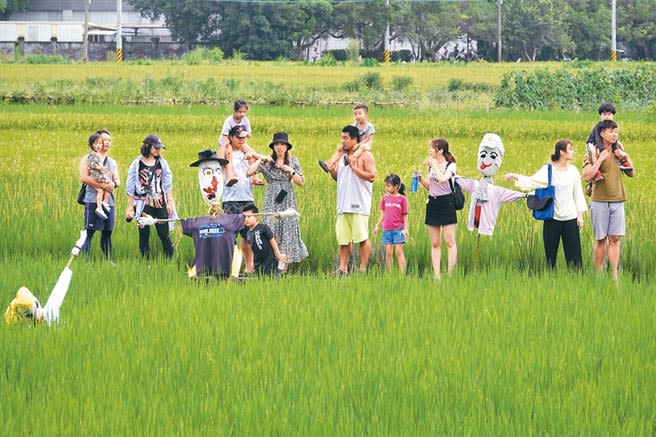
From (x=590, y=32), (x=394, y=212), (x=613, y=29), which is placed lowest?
(x=394, y=212)

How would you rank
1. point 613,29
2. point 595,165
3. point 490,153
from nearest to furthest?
point 595,165, point 490,153, point 613,29

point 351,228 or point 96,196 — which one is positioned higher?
point 96,196

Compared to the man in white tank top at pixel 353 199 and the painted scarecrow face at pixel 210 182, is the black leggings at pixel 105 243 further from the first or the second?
the painted scarecrow face at pixel 210 182

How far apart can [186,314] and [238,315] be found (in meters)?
0.36

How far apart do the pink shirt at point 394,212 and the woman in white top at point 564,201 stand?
1112 mm

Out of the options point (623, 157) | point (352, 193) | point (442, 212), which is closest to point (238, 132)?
point (352, 193)

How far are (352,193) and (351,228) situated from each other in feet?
1.05

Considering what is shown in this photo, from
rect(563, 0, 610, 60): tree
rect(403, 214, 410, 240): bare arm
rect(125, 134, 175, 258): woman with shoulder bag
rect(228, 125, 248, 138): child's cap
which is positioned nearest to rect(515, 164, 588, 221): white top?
rect(403, 214, 410, 240): bare arm

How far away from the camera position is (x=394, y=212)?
38.4 feet

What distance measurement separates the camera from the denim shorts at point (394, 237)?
11.7 m

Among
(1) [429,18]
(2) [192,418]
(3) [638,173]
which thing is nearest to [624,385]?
(2) [192,418]

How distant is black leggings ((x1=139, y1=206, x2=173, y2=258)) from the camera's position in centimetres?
1197

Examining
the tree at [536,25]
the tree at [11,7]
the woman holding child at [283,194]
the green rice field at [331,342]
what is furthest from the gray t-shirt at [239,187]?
the tree at [11,7]

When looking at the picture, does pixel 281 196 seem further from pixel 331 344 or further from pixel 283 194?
pixel 331 344
